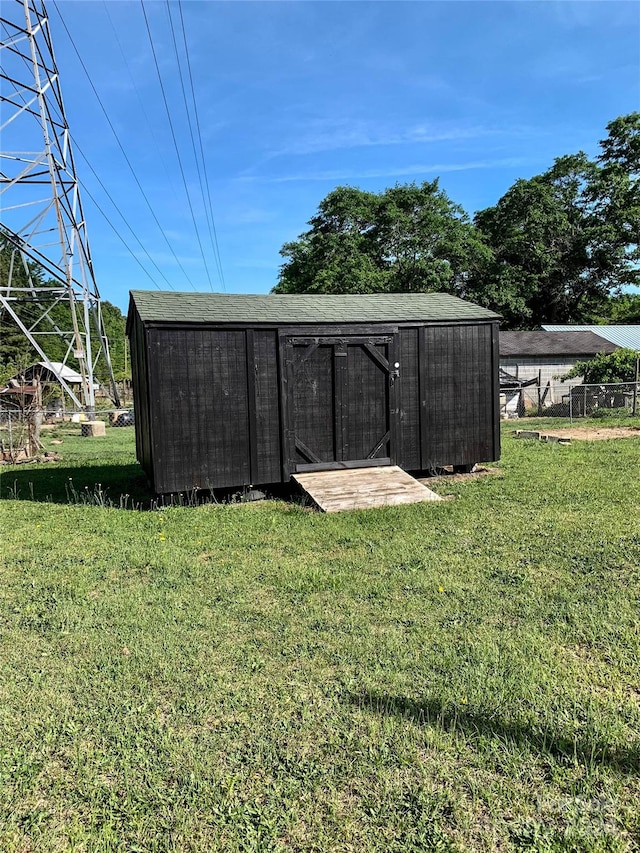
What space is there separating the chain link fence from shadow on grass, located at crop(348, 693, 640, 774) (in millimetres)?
14956

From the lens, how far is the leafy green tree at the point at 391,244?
29.2 m

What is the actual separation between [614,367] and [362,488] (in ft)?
52.0

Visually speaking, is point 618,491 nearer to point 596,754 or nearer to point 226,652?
point 596,754

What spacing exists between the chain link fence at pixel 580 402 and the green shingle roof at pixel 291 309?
30.7ft

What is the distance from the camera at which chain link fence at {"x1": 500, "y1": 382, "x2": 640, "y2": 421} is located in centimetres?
1678

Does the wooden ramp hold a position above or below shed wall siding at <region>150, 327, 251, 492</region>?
below

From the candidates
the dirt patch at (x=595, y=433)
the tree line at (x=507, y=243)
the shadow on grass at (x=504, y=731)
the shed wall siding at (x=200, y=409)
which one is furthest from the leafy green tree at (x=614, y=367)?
the shadow on grass at (x=504, y=731)

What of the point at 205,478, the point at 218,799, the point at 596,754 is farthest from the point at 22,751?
the point at 205,478

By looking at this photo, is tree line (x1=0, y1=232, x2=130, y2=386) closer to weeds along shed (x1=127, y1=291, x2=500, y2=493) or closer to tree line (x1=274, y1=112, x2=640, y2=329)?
tree line (x1=274, y1=112, x2=640, y2=329)

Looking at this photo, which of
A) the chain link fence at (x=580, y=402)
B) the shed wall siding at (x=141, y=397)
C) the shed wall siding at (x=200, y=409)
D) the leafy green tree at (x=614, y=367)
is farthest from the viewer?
the leafy green tree at (x=614, y=367)

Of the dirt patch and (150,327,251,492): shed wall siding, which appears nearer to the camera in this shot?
(150,327,251,492): shed wall siding

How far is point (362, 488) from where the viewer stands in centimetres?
669

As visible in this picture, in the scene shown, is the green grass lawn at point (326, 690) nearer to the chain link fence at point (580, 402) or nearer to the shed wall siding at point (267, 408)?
the shed wall siding at point (267, 408)

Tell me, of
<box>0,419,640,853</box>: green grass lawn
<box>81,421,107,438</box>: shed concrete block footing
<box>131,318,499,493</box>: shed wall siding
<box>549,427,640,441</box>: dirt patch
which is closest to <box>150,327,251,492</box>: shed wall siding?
<box>131,318,499,493</box>: shed wall siding
